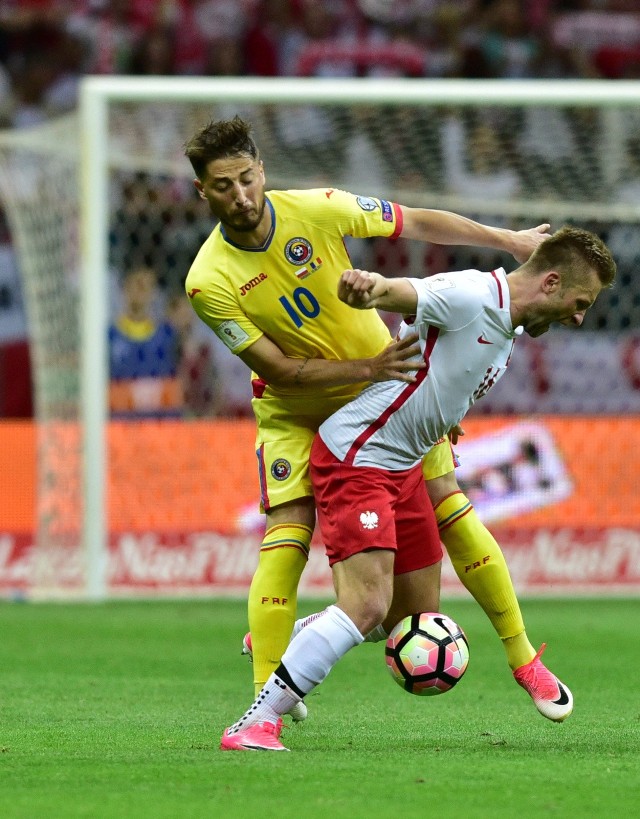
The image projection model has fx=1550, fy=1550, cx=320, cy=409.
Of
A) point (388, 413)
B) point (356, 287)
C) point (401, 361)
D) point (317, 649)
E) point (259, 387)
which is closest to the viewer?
point (356, 287)

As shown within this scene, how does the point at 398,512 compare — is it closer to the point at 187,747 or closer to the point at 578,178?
the point at 187,747

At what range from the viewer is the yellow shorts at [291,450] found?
565 cm

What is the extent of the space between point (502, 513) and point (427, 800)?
717cm

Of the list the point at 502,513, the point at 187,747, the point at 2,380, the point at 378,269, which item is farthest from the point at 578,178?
the point at 187,747

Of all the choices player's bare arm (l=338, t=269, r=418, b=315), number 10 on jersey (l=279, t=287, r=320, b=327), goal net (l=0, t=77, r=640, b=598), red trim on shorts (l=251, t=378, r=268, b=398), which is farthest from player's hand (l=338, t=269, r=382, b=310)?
goal net (l=0, t=77, r=640, b=598)

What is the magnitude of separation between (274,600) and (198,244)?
6863mm

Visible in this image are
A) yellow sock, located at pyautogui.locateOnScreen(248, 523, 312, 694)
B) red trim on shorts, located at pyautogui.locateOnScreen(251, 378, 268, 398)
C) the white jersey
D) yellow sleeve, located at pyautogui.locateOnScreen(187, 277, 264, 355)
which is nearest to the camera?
the white jersey

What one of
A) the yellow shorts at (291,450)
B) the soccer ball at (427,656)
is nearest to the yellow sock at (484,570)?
the yellow shorts at (291,450)

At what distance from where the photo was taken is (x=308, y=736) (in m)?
5.41

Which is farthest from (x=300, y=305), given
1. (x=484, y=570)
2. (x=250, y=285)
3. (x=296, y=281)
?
(x=484, y=570)

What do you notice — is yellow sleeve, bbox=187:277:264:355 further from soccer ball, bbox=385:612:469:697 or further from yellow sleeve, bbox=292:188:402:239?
soccer ball, bbox=385:612:469:697

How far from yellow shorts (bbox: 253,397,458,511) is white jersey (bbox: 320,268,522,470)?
1.32ft

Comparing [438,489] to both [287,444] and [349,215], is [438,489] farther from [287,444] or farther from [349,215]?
[349,215]

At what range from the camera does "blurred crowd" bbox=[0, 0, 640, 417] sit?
15.7 m
